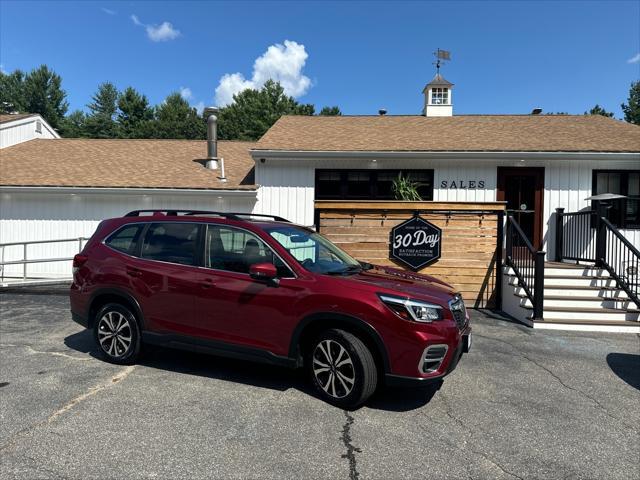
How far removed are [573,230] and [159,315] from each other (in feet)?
33.0

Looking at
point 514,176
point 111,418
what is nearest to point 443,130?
point 514,176

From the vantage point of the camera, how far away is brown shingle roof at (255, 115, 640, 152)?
1124 cm

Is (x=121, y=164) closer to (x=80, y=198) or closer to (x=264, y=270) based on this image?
(x=80, y=198)

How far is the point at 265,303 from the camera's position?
4176mm

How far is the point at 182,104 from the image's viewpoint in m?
51.9

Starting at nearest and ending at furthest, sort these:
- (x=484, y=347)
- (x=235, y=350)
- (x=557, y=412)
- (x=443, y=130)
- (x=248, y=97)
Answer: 1. (x=557, y=412)
2. (x=235, y=350)
3. (x=484, y=347)
4. (x=443, y=130)
5. (x=248, y=97)

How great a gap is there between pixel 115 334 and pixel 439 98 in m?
14.8

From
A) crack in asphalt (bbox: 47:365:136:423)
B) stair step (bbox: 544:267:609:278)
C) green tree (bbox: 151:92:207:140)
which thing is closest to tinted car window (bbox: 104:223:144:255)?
crack in asphalt (bbox: 47:365:136:423)

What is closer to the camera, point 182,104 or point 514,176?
point 514,176

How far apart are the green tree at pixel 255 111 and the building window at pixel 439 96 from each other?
26121mm

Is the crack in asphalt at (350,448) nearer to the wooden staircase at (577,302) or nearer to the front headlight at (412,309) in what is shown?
the front headlight at (412,309)

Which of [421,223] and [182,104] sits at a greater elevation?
[182,104]

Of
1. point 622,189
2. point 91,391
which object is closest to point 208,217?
point 91,391

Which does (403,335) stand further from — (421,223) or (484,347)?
(421,223)
